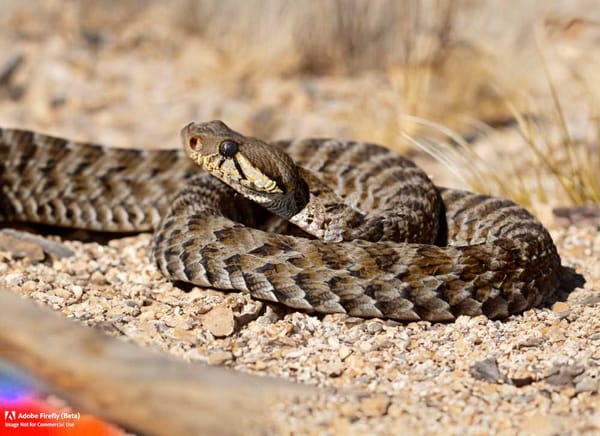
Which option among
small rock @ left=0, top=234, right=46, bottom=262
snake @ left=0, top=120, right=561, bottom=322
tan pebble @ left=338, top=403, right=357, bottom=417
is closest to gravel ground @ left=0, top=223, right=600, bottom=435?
tan pebble @ left=338, top=403, right=357, bottom=417

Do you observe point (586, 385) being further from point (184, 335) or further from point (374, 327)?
point (184, 335)

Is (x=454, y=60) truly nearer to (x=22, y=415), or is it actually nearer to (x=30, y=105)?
(x=30, y=105)

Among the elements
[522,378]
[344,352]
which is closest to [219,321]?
[344,352]

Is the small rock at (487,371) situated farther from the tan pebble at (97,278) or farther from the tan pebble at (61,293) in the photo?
the tan pebble at (97,278)

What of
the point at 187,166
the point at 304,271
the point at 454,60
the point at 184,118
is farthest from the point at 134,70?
the point at 304,271

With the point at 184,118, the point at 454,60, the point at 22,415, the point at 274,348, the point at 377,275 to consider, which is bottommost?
the point at 22,415
